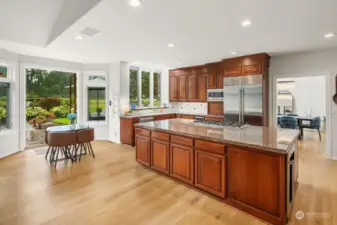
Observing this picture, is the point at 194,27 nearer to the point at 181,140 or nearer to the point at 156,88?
the point at 181,140

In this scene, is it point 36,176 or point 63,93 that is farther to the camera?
point 63,93

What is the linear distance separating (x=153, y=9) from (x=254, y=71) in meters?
3.48

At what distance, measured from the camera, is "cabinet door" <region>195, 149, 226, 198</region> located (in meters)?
2.62

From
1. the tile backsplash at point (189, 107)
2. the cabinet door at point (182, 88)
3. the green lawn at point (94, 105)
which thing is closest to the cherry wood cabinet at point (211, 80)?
the tile backsplash at point (189, 107)

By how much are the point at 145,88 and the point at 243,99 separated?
3.60m

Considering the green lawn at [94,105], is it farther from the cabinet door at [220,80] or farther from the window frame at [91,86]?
the cabinet door at [220,80]

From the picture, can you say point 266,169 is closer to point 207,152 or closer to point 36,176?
point 207,152

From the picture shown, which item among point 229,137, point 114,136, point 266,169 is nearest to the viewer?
point 266,169

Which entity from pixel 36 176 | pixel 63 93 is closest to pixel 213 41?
pixel 36 176

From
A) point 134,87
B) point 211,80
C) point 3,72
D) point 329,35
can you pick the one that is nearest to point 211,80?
point 211,80

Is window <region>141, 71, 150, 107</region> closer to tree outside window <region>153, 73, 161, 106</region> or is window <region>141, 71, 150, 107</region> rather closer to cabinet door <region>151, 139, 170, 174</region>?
tree outside window <region>153, 73, 161, 106</region>

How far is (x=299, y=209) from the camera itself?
2508 mm

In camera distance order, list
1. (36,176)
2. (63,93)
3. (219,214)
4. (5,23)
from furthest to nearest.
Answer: (63,93) → (36,176) → (5,23) → (219,214)

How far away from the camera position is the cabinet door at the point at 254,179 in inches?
84.6
